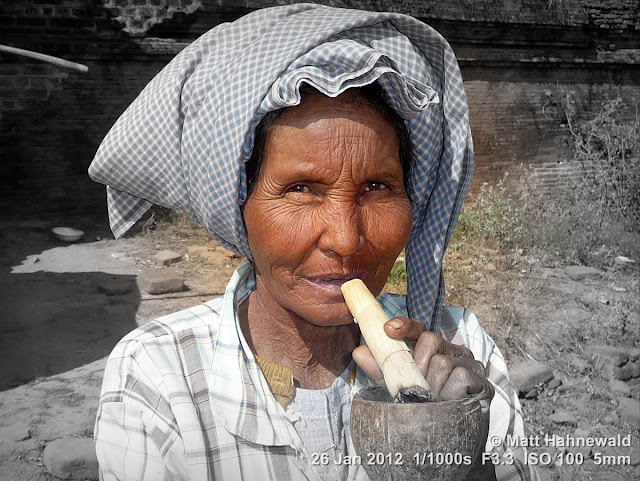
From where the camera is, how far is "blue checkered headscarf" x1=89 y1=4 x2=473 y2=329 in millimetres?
1508

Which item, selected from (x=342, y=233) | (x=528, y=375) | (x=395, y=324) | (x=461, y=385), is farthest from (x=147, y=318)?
(x=461, y=385)

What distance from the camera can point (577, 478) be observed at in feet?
13.5

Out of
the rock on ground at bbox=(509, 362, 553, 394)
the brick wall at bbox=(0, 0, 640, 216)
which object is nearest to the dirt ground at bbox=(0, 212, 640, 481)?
the rock on ground at bbox=(509, 362, 553, 394)

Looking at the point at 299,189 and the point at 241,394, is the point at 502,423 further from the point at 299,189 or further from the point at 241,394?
the point at 299,189

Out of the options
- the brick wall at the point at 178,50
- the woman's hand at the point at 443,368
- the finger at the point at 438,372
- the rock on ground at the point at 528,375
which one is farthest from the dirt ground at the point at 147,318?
the finger at the point at 438,372

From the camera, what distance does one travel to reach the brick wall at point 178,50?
345 inches

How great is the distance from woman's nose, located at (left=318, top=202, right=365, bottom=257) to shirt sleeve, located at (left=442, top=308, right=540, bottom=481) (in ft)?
1.94

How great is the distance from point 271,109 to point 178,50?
8.31 metres

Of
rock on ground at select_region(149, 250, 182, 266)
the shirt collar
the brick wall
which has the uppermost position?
the shirt collar

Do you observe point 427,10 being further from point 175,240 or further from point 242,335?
point 242,335

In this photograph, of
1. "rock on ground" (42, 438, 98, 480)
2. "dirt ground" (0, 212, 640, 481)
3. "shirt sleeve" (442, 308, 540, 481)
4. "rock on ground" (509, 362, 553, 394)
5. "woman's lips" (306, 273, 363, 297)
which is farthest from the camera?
"rock on ground" (509, 362, 553, 394)

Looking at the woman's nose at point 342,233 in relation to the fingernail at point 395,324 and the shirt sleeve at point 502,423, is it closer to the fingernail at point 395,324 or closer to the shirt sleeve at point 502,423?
the fingernail at point 395,324

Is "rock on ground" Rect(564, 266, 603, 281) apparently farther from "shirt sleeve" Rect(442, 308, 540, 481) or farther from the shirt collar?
the shirt collar

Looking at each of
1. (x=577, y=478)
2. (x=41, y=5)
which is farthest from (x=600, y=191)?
(x=41, y=5)
